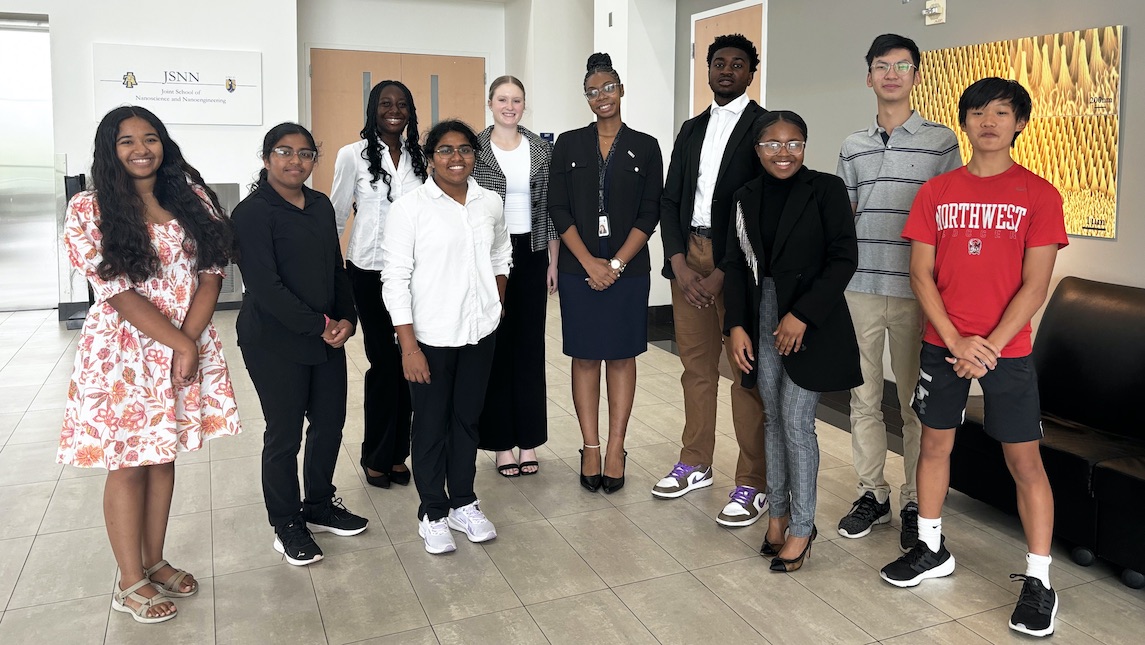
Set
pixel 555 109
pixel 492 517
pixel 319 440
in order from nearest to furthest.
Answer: pixel 319 440 < pixel 492 517 < pixel 555 109

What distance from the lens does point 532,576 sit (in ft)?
9.85

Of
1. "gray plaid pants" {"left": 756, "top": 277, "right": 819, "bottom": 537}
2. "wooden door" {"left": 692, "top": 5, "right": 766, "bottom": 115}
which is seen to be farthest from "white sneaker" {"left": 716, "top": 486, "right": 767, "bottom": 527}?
"wooden door" {"left": 692, "top": 5, "right": 766, "bottom": 115}

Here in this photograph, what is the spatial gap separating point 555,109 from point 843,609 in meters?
7.30

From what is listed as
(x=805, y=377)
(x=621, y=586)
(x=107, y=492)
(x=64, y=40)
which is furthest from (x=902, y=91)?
(x=64, y=40)

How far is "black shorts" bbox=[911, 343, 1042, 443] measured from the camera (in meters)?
2.69

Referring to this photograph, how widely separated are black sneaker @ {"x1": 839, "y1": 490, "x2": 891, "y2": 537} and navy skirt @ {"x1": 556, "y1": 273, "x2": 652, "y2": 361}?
1.02 meters

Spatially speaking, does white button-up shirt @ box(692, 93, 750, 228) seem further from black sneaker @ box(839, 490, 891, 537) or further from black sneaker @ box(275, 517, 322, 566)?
black sneaker @ box(275, 517, 322, 566)

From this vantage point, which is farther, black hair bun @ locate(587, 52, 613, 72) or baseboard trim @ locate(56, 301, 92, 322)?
baseboard trim @ locate(56, 301, 92, 322)

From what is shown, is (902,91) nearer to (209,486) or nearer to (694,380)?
(694,380)

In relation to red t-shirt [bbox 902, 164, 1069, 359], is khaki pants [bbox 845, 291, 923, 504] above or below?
below

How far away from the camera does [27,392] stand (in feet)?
17.9

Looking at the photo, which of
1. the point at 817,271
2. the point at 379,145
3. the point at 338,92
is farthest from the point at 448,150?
the point at 338,92

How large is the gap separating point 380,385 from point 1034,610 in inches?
96.3

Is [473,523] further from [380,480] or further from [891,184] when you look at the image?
[891,184]
